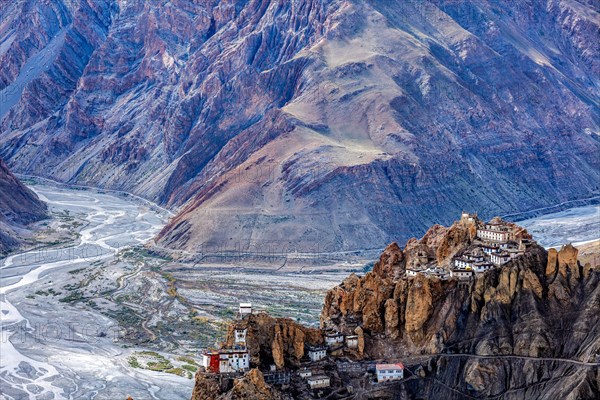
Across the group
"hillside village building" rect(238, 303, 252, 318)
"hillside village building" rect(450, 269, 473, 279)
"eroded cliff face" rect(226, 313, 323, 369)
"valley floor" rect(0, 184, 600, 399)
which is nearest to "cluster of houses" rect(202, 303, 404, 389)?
"eroded cliff face" rect(226, 313, 323, 369)

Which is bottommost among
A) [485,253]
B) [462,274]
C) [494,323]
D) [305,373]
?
[305,373]

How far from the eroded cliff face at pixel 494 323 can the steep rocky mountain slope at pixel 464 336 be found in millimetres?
94

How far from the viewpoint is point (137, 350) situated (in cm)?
13288

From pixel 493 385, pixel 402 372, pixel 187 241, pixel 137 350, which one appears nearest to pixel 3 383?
pixel 137 350

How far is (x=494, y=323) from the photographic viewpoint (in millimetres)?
92125

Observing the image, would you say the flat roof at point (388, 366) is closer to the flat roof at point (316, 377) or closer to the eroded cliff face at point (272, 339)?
the flat roof at point (316, 377)

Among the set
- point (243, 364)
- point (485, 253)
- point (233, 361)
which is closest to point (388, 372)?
point (243, 364)

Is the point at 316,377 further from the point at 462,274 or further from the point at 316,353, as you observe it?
the point at 462,274

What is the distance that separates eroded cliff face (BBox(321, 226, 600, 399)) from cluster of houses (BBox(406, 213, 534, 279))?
4.45ft

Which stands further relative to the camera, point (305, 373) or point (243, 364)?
point (305, 373)

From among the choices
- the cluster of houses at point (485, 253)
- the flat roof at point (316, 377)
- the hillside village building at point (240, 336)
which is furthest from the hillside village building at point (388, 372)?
the hillside village building at point (240, 336)

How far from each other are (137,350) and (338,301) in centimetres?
4109

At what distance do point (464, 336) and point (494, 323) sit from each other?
9.83ft

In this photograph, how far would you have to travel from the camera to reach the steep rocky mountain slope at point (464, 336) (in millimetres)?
87562
